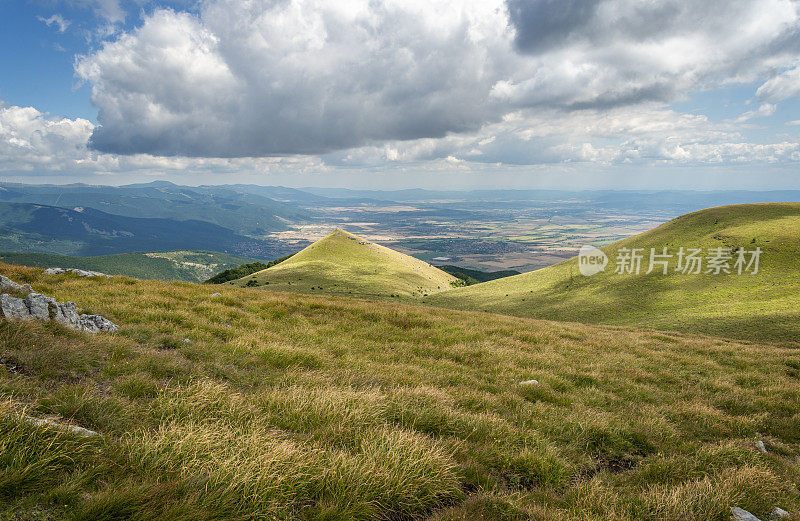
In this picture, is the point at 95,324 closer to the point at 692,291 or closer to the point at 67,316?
the point at 67,316

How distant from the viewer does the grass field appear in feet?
11.9

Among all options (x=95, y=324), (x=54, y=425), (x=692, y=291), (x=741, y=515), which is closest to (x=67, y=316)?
(x=95, y=324)

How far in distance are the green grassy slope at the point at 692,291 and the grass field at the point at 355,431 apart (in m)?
32.2

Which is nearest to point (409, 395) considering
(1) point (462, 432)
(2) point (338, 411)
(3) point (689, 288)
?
(1) point (462, 432)

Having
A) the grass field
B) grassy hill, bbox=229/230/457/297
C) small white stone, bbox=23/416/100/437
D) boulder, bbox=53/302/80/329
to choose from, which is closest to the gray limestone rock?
boulder, bbox=53/302/80/329

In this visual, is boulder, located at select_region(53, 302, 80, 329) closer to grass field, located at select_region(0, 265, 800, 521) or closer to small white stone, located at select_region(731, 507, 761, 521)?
grass field, located at select_region(0, 265, 800, 521)

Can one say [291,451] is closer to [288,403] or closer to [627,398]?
[288,403]

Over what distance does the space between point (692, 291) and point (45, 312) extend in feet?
214

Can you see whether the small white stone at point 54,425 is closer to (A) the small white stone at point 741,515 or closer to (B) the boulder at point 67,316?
(B) the boulder at point 67,316

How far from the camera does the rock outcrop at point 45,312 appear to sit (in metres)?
8.22

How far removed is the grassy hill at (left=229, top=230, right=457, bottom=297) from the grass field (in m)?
58.8

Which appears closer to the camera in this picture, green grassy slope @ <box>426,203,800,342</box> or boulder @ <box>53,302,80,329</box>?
boulder @ <box>53,302,80,329</box>

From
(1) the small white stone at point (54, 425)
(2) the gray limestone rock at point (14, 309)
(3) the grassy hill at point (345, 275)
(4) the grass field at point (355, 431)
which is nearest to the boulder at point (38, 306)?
(2) the gray limestone rock at point (14, 309)

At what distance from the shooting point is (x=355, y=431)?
17.4ft
